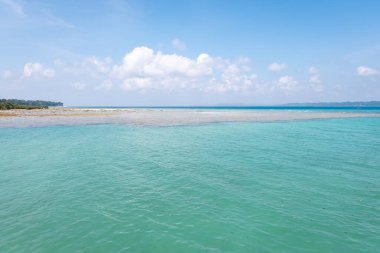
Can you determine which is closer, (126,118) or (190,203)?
(190,203)

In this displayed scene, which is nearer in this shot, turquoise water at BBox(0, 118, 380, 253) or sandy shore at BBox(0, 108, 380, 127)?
turquoise water at BBox(0, 118, 380, 253)

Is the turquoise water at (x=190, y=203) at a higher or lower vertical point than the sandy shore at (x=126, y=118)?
lower

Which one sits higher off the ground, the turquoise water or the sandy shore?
the sandy shore

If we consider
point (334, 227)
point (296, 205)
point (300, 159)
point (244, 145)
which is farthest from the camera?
point (244, 145)

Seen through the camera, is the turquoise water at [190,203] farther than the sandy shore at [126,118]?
No

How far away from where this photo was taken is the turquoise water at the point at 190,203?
36.5 ft

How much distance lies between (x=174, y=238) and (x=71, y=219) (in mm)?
5486

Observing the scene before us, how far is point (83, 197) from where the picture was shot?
15977mm

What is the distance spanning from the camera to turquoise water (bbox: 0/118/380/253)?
11133mm

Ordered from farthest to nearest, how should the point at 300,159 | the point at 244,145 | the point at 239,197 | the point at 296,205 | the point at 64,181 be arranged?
the point at 244,145 → the point at 300,159 → the point at 64,181 → the point at 239,197 → the point at 296,205

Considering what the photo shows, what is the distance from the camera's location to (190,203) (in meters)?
15.0

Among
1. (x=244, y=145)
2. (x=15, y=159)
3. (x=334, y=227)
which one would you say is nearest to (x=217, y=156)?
(x=244, y=145)

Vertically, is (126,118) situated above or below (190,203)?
above

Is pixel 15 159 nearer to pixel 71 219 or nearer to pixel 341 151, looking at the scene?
pixel 71 219
